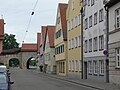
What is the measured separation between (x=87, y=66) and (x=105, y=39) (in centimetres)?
897

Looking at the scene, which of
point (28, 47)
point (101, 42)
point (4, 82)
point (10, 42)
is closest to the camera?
point (4, 82)

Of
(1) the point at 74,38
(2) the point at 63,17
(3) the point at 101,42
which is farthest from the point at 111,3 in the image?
(2) the point at 63,17

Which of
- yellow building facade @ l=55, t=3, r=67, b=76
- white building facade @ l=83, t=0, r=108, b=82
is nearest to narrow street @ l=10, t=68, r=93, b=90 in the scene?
white building facade @ l=83, t=0, r=108, b=82

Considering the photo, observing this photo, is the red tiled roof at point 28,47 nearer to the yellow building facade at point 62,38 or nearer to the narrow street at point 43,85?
the yellow building facade at point 62,38

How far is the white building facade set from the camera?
37.9 meters

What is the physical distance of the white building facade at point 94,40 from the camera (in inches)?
1492

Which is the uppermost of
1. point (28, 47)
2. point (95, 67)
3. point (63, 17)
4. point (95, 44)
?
point (63, 17)

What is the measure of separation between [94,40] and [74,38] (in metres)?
11.5

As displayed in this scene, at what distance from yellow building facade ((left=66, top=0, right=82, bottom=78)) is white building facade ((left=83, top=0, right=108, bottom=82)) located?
3438mm

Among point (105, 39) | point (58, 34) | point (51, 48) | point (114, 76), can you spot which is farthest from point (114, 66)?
point (51, 48)

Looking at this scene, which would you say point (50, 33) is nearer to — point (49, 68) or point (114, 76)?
point (49, 68)

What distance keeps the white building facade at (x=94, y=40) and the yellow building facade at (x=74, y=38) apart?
344cm

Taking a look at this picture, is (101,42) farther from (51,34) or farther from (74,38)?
(51,34)

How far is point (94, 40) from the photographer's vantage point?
1649 inches
